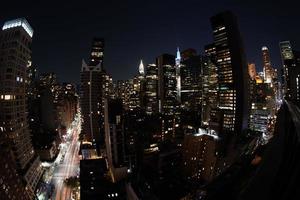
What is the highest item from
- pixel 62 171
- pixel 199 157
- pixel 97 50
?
pixel 97 50

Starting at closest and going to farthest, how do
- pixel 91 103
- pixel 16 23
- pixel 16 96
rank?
A: pixel 16 96, pixel 16 23, pixel 91 103

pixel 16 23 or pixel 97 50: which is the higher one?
pixel 97 50

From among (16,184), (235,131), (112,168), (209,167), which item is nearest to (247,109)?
(235,131)

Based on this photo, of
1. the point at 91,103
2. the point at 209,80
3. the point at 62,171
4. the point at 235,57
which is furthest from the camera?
the point at 209,80

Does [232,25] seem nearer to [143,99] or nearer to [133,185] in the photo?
[133,185]

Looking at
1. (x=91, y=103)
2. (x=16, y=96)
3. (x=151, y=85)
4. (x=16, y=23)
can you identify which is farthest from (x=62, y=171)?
(x=151, y=85)

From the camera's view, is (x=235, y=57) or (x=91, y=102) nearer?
(x=235, y=57)

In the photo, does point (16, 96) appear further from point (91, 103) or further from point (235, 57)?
point (91, 103)
